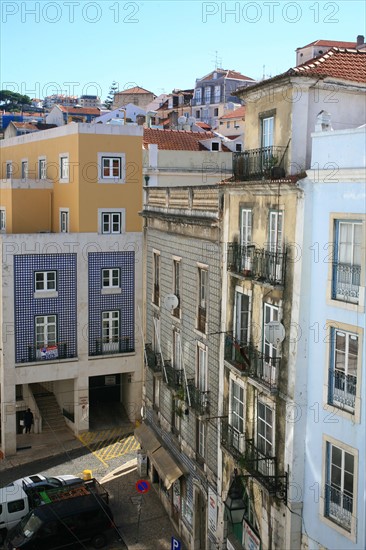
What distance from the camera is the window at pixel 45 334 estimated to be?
31.7 meters

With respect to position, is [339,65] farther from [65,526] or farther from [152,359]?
[65,526]

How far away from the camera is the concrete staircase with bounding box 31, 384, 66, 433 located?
1328 inches

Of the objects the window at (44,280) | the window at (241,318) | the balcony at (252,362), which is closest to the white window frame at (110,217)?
the window at (44,280)

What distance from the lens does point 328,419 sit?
15469 millimetres

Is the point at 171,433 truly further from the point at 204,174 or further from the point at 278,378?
the point at 204,174

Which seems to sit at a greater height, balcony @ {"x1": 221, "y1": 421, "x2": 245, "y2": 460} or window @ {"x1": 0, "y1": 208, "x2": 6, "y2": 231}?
window @ {"x1": 0, "y1": 208, "x2": 6, "y2": 231}

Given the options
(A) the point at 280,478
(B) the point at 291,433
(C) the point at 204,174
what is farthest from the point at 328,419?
(C) the point at 204,174

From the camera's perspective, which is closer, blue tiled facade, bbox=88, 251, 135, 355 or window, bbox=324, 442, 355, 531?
window, bbox=324, 442, 355, 531

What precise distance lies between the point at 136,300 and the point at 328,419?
19016 millimetres

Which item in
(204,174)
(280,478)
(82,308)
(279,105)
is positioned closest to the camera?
(280,478)

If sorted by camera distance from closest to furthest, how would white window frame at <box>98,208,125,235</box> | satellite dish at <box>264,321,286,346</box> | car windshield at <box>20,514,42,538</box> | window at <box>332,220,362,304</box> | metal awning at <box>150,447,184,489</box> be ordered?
window at <box>332,220,362,304</box>
satellite dish at <box>264,321,286,346</box>
car windshield at <box>20,514,42,538</box>
metal awning at <box>150,447,184,489</box>
white window frame at <box>98,208,125,235</box>

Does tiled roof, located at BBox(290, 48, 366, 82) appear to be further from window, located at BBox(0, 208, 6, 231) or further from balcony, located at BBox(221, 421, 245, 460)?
window, located at BBox(0, 208, 6, 231)

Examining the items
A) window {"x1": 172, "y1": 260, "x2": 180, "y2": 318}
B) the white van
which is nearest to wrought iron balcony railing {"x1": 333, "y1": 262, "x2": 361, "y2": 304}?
window {"x1": 172, "y1": 260, "x2": 180, "y2": 318}

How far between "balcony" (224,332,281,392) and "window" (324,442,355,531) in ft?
7.26
